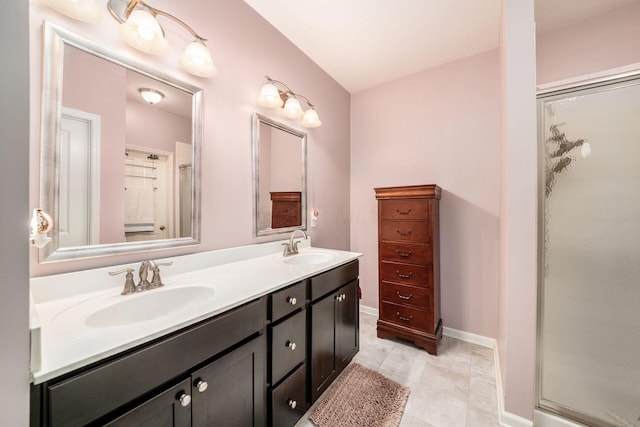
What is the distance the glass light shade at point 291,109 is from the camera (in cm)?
194

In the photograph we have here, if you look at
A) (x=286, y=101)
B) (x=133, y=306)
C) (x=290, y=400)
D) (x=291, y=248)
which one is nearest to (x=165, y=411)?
(x=133, y=306)

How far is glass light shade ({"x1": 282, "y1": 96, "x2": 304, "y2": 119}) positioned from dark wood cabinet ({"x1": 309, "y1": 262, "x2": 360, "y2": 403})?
1325mm

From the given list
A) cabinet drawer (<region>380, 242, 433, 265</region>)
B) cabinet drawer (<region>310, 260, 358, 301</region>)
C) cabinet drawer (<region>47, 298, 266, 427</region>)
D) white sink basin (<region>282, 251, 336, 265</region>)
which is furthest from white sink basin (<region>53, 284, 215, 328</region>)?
cabinet drawer (<region>380, 242, 433, 265</region>)

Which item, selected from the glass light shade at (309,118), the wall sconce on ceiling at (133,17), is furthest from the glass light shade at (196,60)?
the glass light shade at (309,118)

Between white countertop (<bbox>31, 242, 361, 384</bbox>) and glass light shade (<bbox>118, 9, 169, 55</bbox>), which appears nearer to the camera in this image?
white countertop (<bbox>31, 242, 361, 384</bbox>)

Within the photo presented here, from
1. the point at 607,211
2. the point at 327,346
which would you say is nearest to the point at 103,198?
the point at 327,346

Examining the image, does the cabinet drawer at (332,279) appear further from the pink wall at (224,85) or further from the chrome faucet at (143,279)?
the chrome faucet at (143,279)

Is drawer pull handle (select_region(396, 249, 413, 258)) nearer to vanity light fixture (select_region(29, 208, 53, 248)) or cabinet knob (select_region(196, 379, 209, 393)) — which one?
cabinet knob (select_region(196, 379, 209, 393))

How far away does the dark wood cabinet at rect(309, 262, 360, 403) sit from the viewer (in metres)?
1.38

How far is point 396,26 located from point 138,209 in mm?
2269

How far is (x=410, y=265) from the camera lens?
2.11m

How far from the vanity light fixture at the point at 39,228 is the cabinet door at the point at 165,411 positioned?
0.68m

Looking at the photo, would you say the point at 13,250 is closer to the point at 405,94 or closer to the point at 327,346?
the point at 327,346

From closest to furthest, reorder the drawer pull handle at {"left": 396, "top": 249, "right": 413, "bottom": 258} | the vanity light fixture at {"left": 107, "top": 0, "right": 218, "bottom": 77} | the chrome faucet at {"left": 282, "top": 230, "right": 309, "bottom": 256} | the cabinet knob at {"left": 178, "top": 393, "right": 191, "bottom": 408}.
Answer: the cabinet knob at {"left": 178, "top": 393, "right": 191, "bottom": 408} → the vanity light fixture at {"left": 107, "top": 0, "right": 218, "bottom": 77} → the chrome faucet at {"left": 282, "top": 230, "right": 309, "bottom": 256} → the drawer pull handle at {"left": 396, "top": 249, "right": 413, "bottom": 258}
